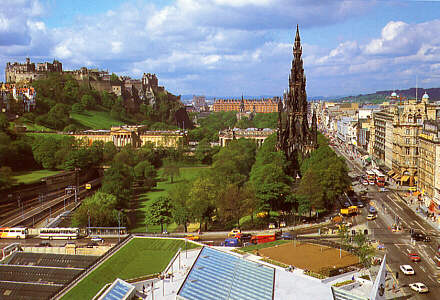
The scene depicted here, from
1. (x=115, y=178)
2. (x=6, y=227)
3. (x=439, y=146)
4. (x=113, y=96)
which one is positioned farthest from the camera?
(x=113, y=96)

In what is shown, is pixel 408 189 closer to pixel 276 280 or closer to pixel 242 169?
pixel 242 169

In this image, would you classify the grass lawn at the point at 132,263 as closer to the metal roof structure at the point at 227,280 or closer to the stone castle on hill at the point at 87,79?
the metal roof structure at the point at 227,280

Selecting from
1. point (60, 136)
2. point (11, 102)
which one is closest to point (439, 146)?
point (60, 136)

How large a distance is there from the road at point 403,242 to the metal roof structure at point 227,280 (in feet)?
42.7

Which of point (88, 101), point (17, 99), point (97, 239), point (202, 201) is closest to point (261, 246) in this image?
point (202, 201)

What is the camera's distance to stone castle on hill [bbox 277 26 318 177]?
84938 mm

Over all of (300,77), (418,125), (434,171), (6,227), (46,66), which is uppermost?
(46,66)

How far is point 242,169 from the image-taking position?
91188 mm

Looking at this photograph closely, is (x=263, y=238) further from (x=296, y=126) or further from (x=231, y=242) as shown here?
(x=296, y=126)

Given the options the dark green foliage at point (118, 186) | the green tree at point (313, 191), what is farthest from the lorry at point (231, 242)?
the dark green foliage at point (118, 186)

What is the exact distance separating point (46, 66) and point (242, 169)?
120243 millimetres

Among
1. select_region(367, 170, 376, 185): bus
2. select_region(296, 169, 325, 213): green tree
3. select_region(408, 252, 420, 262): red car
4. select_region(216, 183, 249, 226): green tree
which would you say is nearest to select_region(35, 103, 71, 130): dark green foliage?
select_region(367, 170, 376, 185): bus

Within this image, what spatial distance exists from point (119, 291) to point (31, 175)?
63656 mm

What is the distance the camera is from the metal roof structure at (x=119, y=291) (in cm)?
3438
